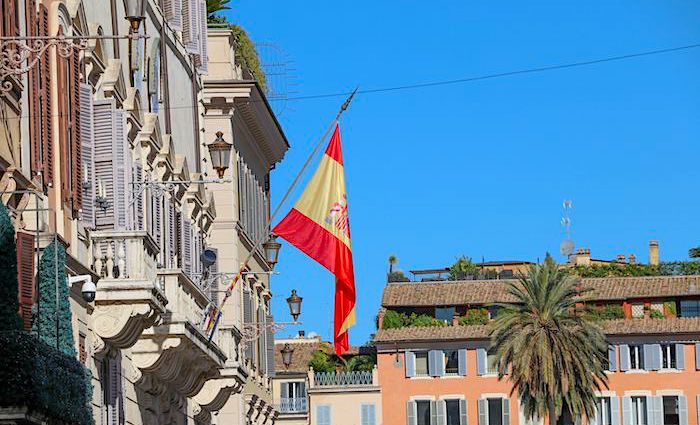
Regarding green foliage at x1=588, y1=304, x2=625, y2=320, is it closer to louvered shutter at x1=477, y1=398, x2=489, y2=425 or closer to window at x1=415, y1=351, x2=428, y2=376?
louvered shutter at x1=477, y1=398, x2=489, y2=425

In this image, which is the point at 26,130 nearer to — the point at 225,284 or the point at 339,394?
the point at 225,284

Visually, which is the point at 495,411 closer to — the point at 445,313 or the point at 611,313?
the point at 445,313

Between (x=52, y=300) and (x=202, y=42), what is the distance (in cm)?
2264

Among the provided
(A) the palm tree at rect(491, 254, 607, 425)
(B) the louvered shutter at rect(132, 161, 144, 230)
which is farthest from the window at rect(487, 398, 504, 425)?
(B) the louvered shutter at rect(132, 161, 144, 230)

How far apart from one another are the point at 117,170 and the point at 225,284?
766 inches

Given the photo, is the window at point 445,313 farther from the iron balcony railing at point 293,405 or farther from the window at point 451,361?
the iron balcony railing at point 293,405

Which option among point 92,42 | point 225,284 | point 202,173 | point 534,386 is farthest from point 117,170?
point 534,386

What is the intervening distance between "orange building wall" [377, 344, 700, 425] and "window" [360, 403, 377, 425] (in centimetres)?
79

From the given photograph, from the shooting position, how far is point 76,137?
27375mm

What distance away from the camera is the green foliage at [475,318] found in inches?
4516

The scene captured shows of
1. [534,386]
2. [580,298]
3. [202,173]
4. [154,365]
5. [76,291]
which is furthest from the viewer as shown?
[580,298]

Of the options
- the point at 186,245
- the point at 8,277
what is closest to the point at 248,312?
the point at 186,245

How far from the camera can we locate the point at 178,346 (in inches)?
1336

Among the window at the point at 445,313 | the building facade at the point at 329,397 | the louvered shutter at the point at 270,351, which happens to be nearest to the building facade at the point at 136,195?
the louvered shutter at the point at 270,351
